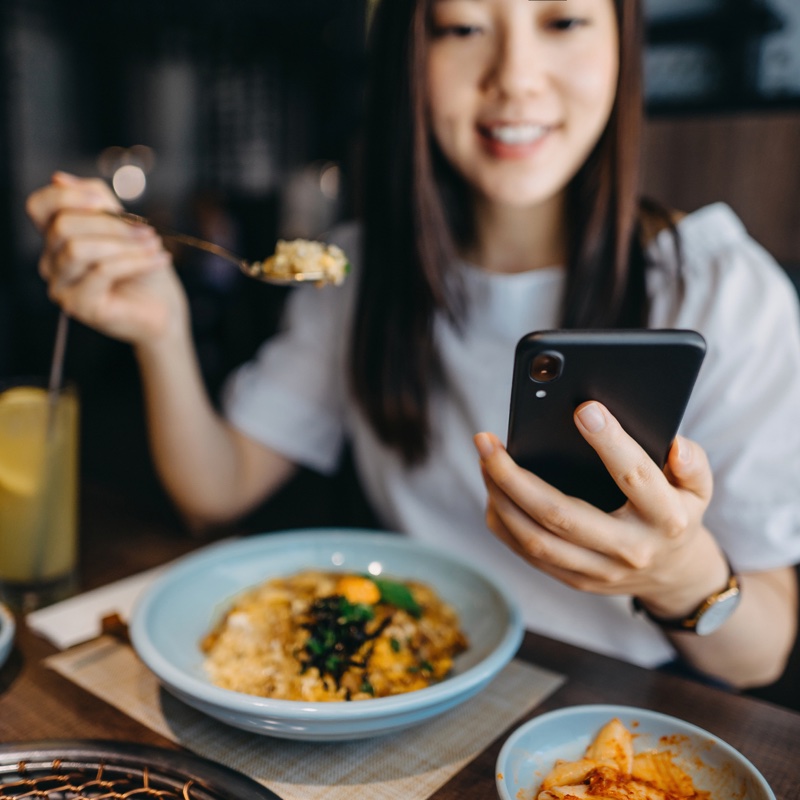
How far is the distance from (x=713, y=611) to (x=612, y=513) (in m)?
0.27

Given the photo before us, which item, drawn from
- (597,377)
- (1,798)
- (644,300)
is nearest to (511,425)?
(597,377)

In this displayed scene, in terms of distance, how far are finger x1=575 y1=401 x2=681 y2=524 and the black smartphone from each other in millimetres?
24

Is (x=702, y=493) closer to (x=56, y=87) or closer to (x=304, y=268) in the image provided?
(x=304, y=268)

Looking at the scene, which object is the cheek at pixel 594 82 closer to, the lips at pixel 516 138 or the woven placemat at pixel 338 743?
the lips at pixel 516 138

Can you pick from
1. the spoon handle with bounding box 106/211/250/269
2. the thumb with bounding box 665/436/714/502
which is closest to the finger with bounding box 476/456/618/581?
the thumb with bounding box 665/436/714/502

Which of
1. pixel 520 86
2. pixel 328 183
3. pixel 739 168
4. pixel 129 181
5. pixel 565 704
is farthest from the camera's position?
pixel 129 181

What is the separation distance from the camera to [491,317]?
4.87 ft

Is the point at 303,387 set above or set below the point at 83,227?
below

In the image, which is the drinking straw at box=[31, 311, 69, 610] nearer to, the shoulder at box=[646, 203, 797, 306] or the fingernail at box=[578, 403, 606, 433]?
the fingernail at box=[578, 403, 606, 433]

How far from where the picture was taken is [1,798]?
70 centimetres

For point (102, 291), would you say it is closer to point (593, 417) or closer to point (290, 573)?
point (290, 573)

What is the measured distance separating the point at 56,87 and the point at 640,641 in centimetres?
947

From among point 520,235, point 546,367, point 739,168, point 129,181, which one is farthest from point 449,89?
point 129,181

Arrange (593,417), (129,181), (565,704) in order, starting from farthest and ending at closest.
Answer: (129,181)
(565,704)
(593,417)
